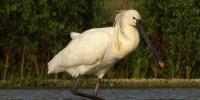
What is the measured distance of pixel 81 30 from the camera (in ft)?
72.9

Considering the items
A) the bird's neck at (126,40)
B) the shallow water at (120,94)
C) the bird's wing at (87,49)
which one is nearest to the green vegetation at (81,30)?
the shallow water at (120,94)

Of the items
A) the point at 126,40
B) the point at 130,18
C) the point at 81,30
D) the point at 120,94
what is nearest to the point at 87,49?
the point at 126,40

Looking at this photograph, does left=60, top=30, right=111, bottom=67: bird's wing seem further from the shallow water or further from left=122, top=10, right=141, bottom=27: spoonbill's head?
the shallow water

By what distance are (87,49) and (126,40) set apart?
0.68m

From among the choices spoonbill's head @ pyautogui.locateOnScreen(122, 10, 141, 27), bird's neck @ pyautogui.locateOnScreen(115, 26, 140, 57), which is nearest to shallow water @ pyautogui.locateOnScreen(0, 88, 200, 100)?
bird's neck @ pyautogui.locateOnScreen(115, 26, 140, 57)

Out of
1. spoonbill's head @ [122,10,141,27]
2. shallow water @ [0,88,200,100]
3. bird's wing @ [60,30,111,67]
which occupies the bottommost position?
shallow water @ [0,88,200,100]

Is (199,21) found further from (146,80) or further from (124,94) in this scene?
(124,94)

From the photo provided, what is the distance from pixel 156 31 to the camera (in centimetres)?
2242

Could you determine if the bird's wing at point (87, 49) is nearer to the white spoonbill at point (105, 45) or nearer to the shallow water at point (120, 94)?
the white spoonbill at point (105, 45)

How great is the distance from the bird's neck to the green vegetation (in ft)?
29.3

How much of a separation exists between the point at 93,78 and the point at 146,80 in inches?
60.0

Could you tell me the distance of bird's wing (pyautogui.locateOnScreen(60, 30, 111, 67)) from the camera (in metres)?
12.6

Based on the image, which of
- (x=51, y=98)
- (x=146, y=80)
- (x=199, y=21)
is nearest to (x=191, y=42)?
(x=199, y=21)

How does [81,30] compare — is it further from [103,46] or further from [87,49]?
[103,46]
